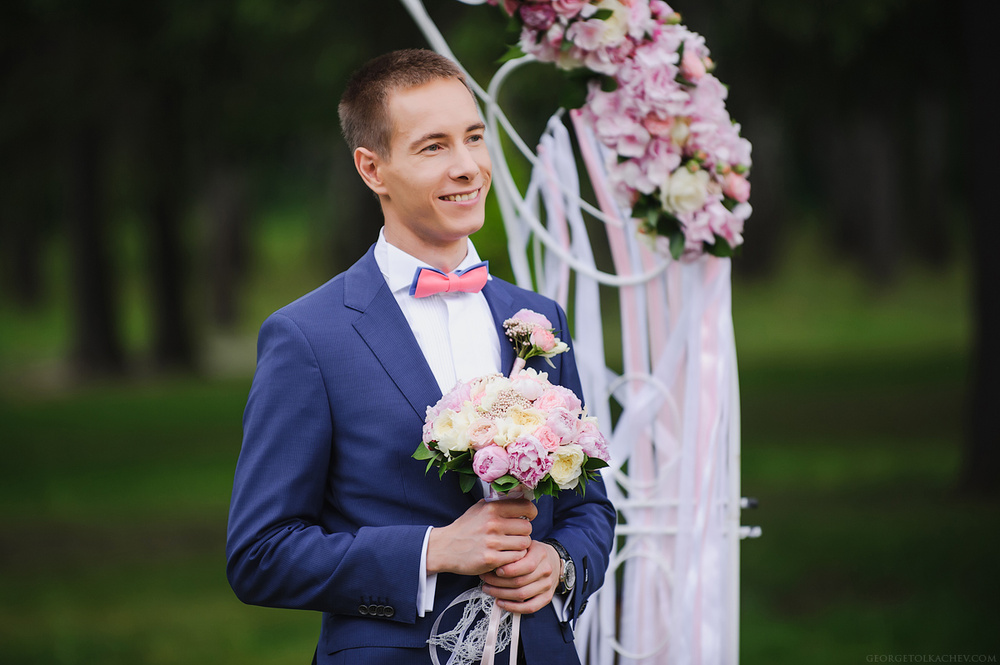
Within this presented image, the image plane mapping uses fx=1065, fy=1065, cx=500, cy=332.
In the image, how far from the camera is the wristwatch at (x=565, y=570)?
2.36m

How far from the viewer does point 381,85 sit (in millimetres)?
2342

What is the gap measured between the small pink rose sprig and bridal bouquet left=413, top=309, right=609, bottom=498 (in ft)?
0.47

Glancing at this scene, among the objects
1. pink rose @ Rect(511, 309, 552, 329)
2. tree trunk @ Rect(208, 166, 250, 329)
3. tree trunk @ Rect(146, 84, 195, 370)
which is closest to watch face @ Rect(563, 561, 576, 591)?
pink rose @ Rect(511, 309, 552, 329)

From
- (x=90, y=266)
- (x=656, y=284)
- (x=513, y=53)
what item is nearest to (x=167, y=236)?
(x=90, y=266)

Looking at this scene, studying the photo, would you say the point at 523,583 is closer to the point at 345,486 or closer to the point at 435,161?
the point at 345,486

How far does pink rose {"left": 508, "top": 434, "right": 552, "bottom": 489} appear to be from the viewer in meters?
2.04

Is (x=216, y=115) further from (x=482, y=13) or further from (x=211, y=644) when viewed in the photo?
(x=211, y=644)

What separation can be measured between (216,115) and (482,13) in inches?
187

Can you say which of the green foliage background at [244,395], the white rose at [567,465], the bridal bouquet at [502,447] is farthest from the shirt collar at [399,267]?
the green foliage background at [244,395]

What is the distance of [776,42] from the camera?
9.66 m

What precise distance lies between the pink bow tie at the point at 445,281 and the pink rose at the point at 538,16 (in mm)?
1128

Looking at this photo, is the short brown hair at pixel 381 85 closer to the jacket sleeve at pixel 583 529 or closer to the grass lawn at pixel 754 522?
the jacket sleeve at pixel 583 529

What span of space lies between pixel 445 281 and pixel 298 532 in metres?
0.62

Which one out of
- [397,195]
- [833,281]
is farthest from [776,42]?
[833,281]
